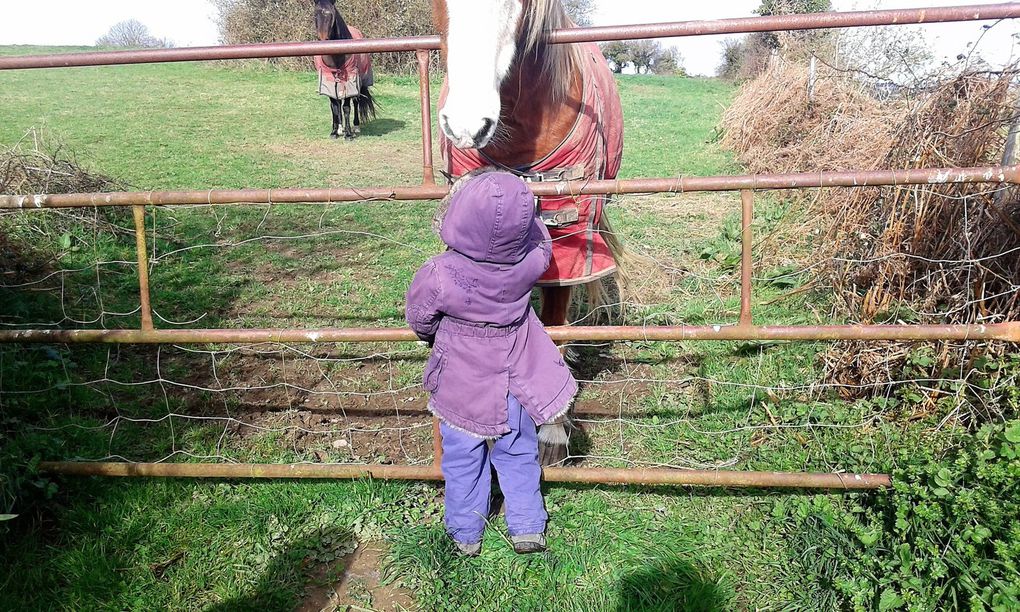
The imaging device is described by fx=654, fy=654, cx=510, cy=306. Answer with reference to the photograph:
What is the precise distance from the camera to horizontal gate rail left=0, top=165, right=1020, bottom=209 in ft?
6.48

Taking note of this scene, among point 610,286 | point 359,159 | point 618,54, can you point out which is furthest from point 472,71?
point 618,54

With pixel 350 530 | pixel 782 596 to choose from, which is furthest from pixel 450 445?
pixel 782 596

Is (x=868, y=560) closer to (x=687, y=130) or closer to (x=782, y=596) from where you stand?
(x=782, y=596)

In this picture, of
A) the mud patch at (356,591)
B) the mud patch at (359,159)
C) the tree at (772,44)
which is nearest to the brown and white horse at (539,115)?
the mud patch at (356,591)

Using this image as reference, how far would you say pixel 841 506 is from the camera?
229cm

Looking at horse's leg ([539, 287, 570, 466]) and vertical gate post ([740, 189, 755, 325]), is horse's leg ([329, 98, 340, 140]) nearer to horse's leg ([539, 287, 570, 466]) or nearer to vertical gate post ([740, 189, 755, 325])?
horse's leg ([539, 287, 570, 466])

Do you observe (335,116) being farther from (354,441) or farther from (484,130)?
(484,130)

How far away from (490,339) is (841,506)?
1378 mm

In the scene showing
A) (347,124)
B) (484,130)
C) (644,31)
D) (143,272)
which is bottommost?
(143,272)

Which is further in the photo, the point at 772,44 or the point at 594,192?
the point at 772,44

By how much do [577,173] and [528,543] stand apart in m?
1.38

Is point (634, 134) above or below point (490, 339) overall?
above

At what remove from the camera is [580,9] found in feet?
103

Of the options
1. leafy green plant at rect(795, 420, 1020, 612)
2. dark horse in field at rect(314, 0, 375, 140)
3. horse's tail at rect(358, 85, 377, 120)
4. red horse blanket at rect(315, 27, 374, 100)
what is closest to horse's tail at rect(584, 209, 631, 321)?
leafy green plant at rect(795, 420, 1020, 612)
